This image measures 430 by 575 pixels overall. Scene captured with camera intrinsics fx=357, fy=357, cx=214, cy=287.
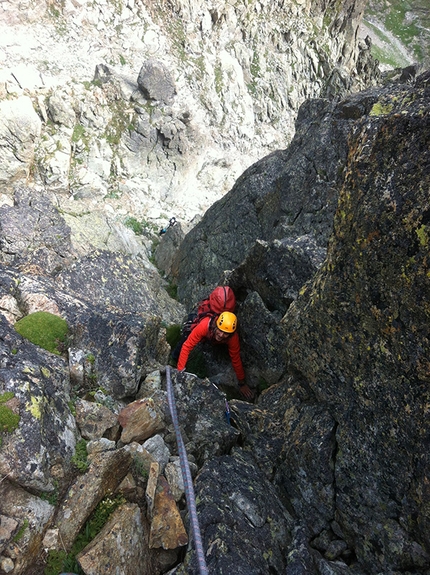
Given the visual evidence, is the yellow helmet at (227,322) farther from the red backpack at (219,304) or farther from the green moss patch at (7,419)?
the green moss patch at (7,419)

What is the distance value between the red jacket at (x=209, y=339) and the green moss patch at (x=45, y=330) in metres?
3.49

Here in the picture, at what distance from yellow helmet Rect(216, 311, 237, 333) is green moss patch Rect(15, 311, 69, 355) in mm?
4369

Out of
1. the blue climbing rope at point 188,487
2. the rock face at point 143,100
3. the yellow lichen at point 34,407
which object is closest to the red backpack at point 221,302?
the blue climbing rope at point 188,487

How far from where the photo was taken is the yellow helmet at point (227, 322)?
11.0 metres

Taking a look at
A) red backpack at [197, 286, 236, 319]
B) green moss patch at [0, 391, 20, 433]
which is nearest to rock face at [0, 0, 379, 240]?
red backpack at [197, 286, 236, 319]

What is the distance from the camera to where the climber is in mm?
10992

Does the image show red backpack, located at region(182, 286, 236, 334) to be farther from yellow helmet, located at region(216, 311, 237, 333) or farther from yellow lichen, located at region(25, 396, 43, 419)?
yellow lichen, located at region(25, 396, 43, 419)

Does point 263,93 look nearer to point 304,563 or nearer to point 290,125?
point 290,125

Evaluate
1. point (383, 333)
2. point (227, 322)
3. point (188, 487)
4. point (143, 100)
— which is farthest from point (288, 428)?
point (143, 100)

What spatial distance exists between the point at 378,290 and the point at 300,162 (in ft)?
40.1

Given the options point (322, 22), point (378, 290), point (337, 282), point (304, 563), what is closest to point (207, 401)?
point (304, 563)

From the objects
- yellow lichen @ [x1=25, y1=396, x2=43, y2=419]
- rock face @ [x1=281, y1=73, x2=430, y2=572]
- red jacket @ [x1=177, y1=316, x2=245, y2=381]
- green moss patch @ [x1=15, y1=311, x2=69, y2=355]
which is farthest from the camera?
red jacket @ [x1=177, y1=316, x2=245, y2=381]

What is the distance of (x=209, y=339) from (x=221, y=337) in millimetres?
628

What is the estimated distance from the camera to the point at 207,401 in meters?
8.95
